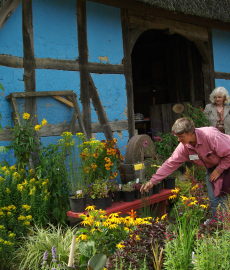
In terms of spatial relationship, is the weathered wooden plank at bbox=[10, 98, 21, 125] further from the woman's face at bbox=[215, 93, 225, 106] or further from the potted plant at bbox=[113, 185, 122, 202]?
the woman's face at bbox=[215, 93, 225, 106]

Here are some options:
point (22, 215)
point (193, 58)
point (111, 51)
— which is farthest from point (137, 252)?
point (193, 58)

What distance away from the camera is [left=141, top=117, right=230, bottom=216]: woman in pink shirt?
305 centimetres

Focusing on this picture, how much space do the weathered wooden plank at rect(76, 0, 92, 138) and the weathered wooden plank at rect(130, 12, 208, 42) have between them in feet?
3.90

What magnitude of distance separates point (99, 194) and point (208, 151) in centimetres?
143

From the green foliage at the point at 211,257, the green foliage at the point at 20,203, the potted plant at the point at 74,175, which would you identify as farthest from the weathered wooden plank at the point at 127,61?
the green foliage at the point at 211,257

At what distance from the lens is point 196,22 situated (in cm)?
733

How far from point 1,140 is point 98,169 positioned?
1.33 meters

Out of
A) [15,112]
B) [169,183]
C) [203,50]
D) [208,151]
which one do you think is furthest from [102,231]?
[203,50]

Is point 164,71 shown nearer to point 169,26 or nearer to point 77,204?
point 169,26

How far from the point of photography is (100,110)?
216 inches

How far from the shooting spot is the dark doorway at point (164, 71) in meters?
9.26

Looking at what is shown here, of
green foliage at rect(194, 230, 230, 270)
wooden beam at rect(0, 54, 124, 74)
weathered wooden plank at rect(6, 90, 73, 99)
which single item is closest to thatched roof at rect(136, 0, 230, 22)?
wooden beam at rect(0, 54, 124, 74)

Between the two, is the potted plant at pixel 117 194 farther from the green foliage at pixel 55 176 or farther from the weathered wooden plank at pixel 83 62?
the weathered wooden plank at pixel 83 62

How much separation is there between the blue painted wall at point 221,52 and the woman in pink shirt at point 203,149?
5.15m
